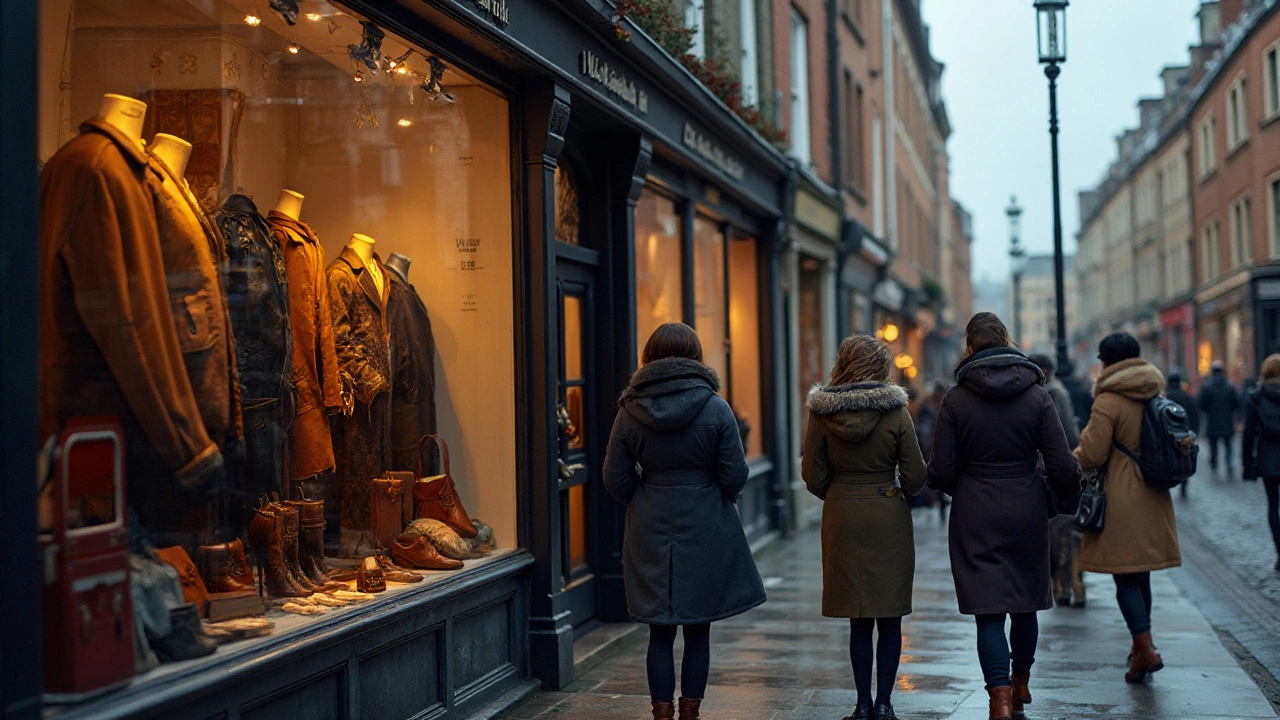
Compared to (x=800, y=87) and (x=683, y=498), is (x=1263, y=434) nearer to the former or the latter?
(x=683, y=498)

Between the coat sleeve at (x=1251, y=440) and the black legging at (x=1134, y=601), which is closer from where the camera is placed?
the black legging at (x=1134, y=601)

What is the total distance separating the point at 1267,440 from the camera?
11.1 m

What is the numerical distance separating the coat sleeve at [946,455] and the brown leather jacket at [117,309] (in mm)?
3212

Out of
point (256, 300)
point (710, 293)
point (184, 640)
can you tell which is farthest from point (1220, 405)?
point (184, 640)

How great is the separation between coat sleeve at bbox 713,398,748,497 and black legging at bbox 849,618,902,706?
957mm

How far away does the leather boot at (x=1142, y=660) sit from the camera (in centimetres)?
705

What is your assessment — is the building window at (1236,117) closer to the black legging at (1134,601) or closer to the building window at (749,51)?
the building window at (749,51)

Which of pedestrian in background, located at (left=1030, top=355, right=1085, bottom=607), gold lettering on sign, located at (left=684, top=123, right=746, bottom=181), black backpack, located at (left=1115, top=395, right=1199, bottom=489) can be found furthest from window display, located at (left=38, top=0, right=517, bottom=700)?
pedestrian in background, located at (left=1030, top=355, right=1085, bottom=607)

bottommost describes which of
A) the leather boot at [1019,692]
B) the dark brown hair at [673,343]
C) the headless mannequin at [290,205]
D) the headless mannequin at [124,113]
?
the leather boot at [1019,692]

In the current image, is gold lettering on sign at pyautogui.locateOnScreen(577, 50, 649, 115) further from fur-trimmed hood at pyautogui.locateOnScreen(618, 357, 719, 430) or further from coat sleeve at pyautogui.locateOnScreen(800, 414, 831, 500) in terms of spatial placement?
coat sleeve at pyautogui.locateOnScreen(800, 414, 831, 500)

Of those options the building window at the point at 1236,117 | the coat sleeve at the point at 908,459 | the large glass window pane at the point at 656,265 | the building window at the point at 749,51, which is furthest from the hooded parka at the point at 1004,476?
the building window at the point at 1236,117

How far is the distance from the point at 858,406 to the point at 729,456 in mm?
679

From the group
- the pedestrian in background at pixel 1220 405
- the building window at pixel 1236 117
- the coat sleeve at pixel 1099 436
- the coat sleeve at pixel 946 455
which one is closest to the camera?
the coat sleeve at pixel 946 455

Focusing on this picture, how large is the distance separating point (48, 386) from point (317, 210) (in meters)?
2.41
